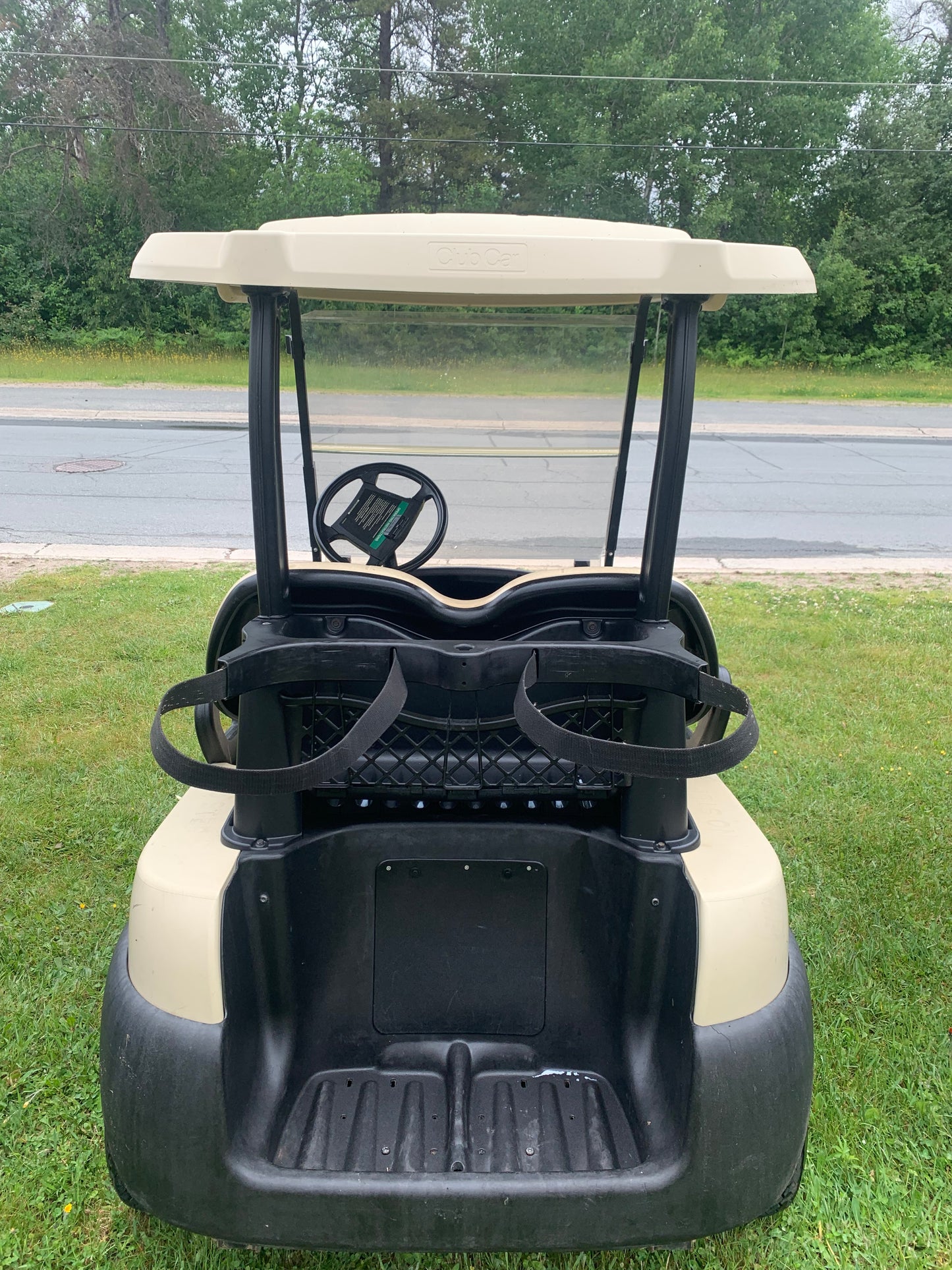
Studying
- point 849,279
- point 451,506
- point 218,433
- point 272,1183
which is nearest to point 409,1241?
point 272,1183

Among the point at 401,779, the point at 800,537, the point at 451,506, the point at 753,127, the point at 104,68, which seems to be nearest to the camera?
the point at 401,779

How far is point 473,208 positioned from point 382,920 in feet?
70.1

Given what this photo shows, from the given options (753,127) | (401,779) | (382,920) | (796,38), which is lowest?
(382,920)

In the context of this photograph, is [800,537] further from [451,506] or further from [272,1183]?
[272,1183]

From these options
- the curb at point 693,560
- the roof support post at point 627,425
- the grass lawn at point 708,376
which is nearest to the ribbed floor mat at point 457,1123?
the roof support post at point 627,425

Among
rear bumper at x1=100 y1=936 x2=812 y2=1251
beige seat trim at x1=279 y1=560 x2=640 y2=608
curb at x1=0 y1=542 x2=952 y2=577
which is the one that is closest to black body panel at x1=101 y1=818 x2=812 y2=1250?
rear bumper at x1=100 y1=936 x2=812 y2=1251

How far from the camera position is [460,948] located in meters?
1.82

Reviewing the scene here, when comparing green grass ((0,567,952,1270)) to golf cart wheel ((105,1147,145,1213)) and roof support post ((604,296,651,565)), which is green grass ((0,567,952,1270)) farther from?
roof support post ((604,296,651,565))

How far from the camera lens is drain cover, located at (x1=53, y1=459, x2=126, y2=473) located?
9489 mm

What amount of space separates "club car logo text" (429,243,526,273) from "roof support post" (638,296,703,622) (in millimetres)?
364

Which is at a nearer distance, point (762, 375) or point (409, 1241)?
point (409, 1241)

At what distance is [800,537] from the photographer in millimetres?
7508

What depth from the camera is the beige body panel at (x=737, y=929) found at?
1555 mm

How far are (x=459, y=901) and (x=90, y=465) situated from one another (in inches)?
361
